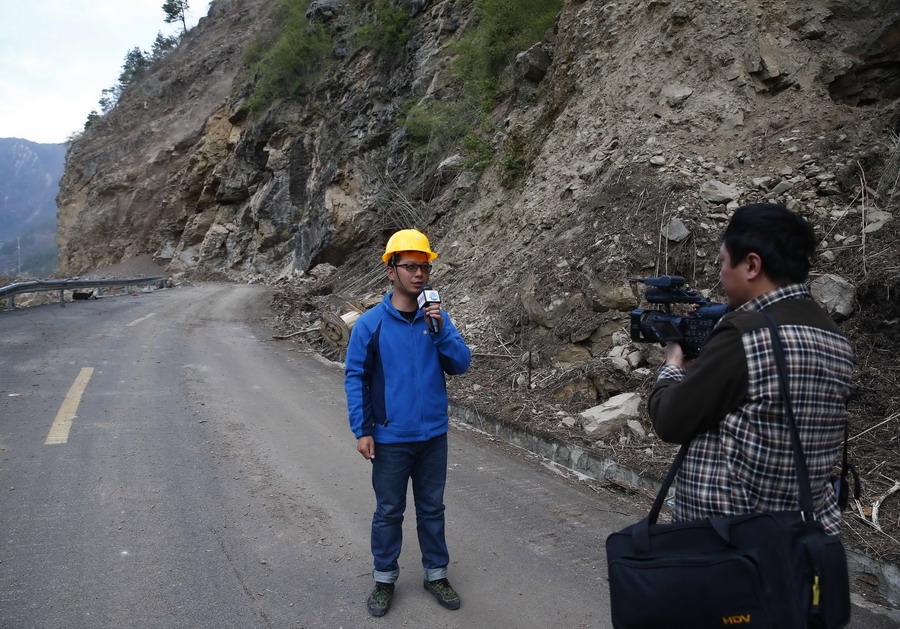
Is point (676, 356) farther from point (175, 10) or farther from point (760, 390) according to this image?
point (175, 10)

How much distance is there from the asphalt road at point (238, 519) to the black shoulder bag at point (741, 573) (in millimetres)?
1532

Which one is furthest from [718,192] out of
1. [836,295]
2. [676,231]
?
[836,295]

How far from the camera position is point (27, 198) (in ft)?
518

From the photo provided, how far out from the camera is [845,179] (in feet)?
21.9

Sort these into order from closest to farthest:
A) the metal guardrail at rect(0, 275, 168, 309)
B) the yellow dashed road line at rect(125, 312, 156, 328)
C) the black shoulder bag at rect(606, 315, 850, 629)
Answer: the black shoulder bag at rect(606, 315, 850, 629) < the yellow dashed road line at rect(125, 312, 156, 328) < the metal guardrail at rect(0, 275, 168, 309)

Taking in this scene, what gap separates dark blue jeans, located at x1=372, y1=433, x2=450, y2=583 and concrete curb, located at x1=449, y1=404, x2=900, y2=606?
230 centimetres

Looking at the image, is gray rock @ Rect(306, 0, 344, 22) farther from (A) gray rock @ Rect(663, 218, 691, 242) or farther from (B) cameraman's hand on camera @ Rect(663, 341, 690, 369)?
(B) cameraman's hand on camera @ Rect(663, 341, 690, 369)

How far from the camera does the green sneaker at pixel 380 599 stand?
318cm

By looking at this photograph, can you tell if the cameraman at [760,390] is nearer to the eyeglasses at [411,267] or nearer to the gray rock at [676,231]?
the eyeglasses at [411,267]

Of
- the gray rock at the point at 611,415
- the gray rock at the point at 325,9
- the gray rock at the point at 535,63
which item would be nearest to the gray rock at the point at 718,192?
the gray rock at the point at 611,415

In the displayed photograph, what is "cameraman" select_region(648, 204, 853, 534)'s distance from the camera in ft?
5.96

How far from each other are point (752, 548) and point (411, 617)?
2050 mm

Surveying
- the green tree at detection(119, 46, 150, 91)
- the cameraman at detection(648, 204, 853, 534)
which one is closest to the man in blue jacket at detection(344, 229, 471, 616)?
the cameraman at detection(648, 204, 853, 534)

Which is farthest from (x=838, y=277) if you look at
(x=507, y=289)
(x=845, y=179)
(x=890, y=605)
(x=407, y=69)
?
(x=407, y=69)
